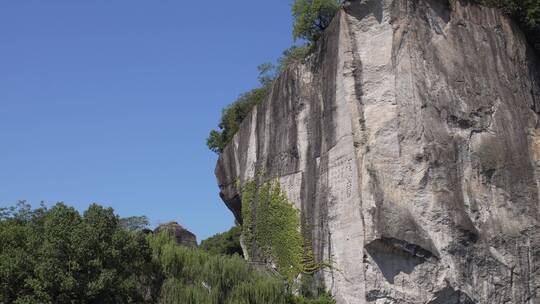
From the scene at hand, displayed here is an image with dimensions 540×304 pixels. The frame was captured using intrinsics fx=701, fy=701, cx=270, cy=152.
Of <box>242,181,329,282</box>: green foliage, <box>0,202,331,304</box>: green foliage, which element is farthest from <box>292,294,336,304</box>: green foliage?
<box>242,181,329,282</box>: green foliage

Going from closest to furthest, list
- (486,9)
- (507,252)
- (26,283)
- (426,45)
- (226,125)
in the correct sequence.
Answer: (26,283) → (507,252) → (426,45) → (486,9) → (226,125)

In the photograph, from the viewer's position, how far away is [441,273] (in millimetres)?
21016

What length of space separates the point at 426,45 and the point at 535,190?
19.7 ft

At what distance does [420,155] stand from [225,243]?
20.9m

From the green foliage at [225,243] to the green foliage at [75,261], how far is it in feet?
57.8

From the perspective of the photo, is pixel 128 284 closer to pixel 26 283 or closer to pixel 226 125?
pixel 26 283

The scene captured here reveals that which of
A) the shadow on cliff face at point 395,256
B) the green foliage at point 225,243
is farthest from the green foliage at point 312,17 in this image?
the green foliage at point 225,243

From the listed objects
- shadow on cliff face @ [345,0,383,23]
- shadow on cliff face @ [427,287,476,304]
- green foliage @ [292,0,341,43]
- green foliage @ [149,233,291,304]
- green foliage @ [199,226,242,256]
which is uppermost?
green foliage @ [292,0,341,43]

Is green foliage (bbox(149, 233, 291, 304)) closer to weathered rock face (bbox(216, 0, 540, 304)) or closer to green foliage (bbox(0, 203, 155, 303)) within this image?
green foliage (bbox(0, 203, 155, 303))

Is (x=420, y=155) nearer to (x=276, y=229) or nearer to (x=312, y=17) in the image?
(x=276, y=229)

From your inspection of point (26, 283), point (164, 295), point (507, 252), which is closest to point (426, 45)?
point (507, 252)

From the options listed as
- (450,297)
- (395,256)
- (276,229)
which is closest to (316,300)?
(395,256)

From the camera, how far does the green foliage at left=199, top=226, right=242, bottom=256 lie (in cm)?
4012

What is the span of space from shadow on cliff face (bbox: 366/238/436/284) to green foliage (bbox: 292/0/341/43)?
9457mm
